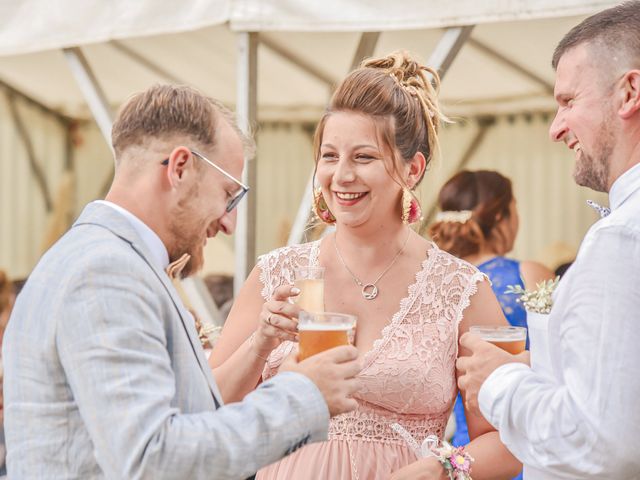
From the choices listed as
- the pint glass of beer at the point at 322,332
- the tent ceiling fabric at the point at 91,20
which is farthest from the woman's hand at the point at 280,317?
the tent ceiling fabric at the point at 91,20

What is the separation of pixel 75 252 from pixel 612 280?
106 cm

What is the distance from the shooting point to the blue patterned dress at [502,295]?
4.31m

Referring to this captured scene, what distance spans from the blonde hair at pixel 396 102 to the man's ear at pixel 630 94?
101 centimetres

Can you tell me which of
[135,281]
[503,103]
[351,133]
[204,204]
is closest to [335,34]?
[351,133]

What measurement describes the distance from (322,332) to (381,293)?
902mm

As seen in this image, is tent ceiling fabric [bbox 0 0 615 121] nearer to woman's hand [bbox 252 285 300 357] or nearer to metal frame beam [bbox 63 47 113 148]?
metal frame beam [bbox 63 47 113 148]

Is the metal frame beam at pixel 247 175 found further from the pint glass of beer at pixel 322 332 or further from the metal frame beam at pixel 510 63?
the pint glass of beer at pixel 322 332

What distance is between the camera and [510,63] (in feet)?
19.6

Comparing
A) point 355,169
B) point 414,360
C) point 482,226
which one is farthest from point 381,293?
point 482,226

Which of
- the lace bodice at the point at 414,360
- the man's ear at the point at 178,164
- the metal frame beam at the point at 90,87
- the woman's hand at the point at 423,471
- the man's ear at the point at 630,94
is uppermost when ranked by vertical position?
the metal frame beam at the point at 90,87

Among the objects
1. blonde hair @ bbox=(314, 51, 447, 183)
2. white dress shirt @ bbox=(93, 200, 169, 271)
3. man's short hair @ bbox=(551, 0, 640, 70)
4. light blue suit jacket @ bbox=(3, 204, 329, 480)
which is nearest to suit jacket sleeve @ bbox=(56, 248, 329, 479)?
light blue suit jacket @ bbox=(3, 204, 329, 480)

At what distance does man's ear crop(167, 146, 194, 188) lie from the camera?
1875 mm

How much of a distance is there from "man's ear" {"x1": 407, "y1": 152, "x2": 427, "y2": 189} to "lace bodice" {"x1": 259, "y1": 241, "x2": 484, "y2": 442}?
0.95 feet

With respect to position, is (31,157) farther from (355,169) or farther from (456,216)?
(355,169)
